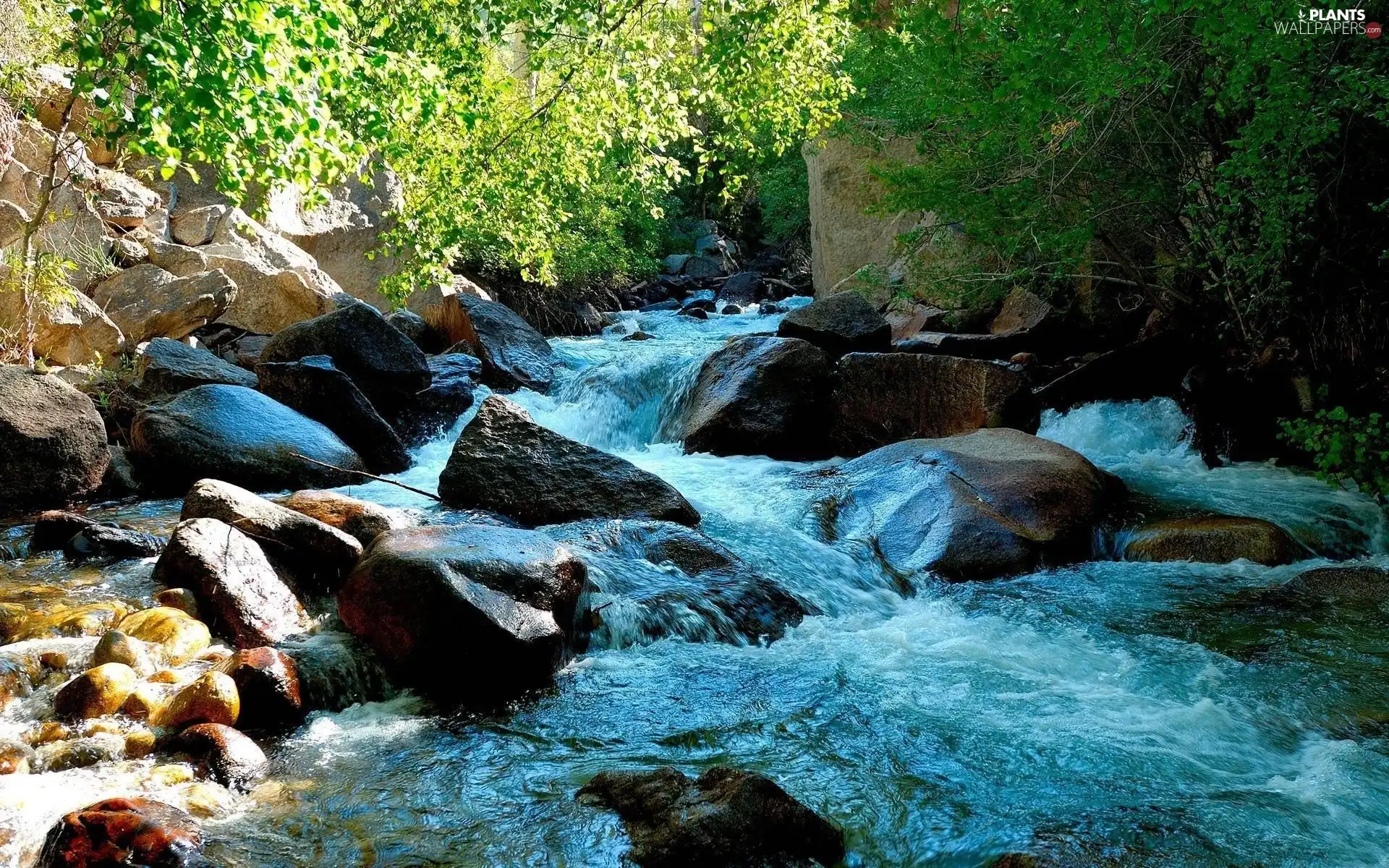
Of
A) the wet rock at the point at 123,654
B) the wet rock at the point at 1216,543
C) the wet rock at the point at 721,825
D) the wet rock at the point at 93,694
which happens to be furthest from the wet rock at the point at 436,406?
the wet rock at the point at 721,825

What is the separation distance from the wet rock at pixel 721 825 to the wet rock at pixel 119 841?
1.42 metres

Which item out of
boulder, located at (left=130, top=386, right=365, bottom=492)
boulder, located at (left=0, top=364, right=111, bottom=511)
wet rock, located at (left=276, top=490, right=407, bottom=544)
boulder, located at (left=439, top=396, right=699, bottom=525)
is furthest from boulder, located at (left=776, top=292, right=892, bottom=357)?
boulder, located at (left=0, top=364, right=111, bottom=511)

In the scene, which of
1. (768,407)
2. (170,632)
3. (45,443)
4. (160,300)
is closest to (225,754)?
(170,632)

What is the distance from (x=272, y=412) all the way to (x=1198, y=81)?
8.24 m

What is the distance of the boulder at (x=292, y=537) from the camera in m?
5.63

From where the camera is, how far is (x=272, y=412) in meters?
8.16

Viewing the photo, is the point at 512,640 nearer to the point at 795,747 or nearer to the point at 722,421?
the point at 795,747

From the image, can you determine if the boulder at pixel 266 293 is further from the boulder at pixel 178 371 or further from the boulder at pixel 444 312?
the boulder at pixel 178 371

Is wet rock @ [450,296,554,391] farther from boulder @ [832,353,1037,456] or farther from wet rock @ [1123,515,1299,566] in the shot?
wet rock @ [1123,515,1299,566]

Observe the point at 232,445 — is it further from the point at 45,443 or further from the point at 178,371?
the point at 178,371

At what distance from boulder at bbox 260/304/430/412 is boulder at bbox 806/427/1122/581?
15.9 feet

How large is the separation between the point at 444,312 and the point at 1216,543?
33.2 ft

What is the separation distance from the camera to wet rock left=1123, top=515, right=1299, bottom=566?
22.4 ft

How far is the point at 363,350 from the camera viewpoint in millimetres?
10094
